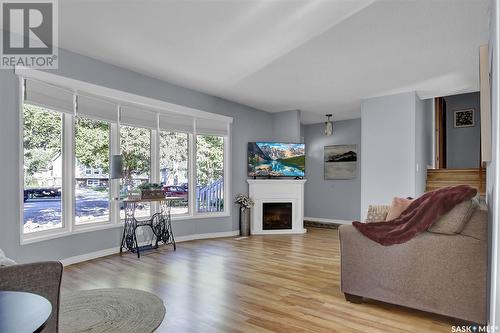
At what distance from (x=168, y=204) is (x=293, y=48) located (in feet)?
10.2

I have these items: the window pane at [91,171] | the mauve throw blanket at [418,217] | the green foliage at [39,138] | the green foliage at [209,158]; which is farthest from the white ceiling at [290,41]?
the mauve throw blanket at [418,217]

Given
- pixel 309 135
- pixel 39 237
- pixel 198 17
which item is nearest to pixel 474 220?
pixel 198 17

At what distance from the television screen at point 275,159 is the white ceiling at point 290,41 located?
1555mm

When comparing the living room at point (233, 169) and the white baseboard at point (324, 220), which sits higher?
the living room at point (233, 169)

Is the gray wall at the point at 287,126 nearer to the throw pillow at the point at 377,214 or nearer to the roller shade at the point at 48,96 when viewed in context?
the throw pillow at the point at 377,214

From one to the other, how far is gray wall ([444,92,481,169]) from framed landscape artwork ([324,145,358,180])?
8.80 feet

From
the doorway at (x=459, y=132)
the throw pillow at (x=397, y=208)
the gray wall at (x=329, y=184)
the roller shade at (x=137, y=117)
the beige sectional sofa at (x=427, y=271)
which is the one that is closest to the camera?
the beige sectional sofa at (x=427, y=271)

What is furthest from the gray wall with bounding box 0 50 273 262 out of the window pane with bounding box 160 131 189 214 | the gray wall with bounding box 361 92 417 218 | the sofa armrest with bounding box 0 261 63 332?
the sofa armrest with bounding box 0 261 63 332

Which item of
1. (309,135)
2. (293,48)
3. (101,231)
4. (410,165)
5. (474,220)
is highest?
(293,48)

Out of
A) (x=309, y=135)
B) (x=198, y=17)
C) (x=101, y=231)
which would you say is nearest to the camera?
(x=198, y=17)

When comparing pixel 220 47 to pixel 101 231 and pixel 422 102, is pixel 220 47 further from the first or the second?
pixel 422 102

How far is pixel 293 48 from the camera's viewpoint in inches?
139

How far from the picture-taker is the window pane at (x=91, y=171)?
13.5 feet

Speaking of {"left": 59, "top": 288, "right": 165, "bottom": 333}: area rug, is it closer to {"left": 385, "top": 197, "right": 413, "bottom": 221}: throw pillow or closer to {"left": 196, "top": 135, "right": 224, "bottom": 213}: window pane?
{"left": 385, "top": 197, "right": 413, "bottom": 221}: throw pillow
